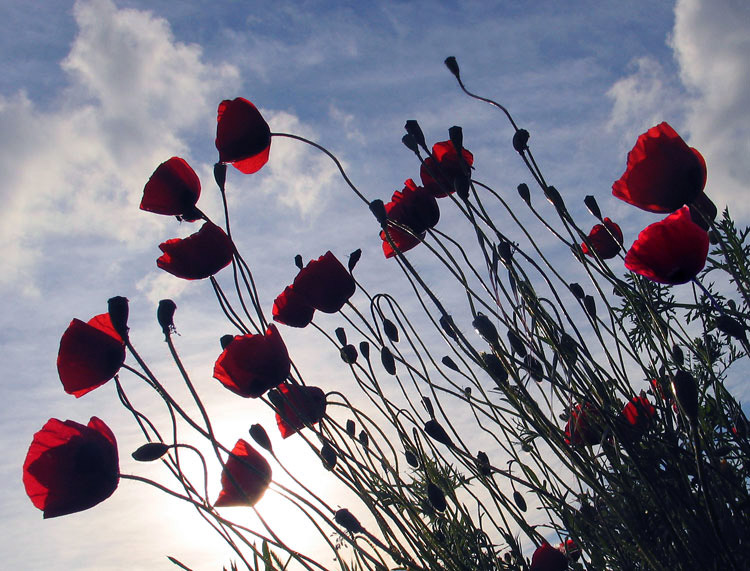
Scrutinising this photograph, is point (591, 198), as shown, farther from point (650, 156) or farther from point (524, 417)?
point (524, 417)

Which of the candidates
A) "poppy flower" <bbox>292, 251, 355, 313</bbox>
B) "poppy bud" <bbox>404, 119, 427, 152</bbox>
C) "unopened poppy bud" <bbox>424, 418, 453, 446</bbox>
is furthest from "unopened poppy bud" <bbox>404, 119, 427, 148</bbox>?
"unopened poppy bud" <bbox>424, 418, 453, 446</bbox>

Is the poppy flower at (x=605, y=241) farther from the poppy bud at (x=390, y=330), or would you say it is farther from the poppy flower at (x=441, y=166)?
the poppy bud at (x=390, y=330)

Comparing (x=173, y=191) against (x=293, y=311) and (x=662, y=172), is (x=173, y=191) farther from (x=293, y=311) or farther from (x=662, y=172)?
(x=662, y=172)

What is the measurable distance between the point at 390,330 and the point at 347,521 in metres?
0.65

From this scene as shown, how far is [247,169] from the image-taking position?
225cm

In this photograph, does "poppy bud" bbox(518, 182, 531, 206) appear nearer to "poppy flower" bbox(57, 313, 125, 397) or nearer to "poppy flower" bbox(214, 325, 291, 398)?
"poppy flower" bbox(214, 325, 291, 398)

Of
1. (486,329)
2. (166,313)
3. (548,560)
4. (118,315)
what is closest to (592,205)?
(486,329)

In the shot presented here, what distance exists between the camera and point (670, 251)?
1406mm

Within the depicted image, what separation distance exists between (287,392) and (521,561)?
33.2 inches

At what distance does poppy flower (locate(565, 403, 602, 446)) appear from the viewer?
1444mm

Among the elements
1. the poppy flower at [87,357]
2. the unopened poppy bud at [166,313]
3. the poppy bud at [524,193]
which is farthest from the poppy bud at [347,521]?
the poppy bud at [524,193]

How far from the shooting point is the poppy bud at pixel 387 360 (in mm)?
1823

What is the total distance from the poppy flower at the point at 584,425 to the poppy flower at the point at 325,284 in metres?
0.82

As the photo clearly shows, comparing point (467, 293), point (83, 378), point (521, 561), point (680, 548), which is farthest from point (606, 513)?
point (83, 378)
